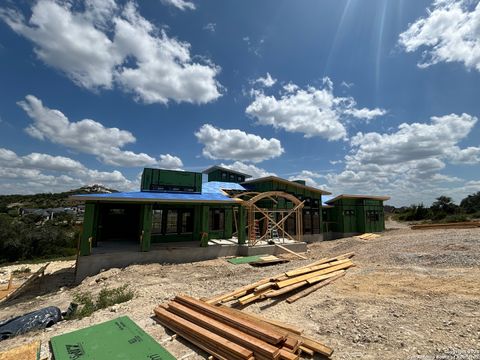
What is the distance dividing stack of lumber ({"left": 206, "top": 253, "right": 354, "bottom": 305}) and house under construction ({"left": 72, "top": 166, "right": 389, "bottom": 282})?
7.06 meters

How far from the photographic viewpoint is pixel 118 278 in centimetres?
1124

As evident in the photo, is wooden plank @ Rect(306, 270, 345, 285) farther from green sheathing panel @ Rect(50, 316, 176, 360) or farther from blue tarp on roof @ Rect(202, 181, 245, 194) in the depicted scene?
blue tarp on roof @ Rect(202, 181, 245, 194)

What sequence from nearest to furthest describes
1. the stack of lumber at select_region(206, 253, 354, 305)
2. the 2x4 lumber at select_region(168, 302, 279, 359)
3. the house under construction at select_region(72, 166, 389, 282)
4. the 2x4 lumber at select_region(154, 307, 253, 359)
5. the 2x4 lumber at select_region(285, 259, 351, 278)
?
the 2x4 lumber at select_region(168, 302, 279, 359), the 2x4 lumber at select_region(154, 307, 253, 359), the stack of lumber at select_region(206, 253, 354, 305), the 2x4 lumber at select_region(285, 259, 351, 278), the house under construction at select_region(72, 166, 389, 282)

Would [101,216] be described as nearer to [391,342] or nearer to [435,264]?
[391,342]

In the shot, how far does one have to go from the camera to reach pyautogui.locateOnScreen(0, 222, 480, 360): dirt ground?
16.2 feet

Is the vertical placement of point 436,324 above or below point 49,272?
above

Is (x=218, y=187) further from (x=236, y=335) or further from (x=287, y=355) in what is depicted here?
(x=287, y=355)

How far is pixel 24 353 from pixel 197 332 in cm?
339

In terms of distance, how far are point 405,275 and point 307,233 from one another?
50.0 feet

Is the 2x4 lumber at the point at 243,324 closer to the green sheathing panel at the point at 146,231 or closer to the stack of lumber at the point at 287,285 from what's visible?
the stack of lumber at the point at 287,285

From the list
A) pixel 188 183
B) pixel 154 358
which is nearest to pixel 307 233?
pixel 188 183

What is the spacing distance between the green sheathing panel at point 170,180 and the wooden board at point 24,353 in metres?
12.3

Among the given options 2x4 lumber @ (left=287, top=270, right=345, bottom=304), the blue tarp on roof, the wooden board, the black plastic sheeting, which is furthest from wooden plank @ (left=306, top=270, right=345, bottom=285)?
the blue tarp on roof

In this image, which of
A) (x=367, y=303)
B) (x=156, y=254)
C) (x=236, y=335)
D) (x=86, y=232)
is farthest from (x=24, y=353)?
(x=156, y=254)
